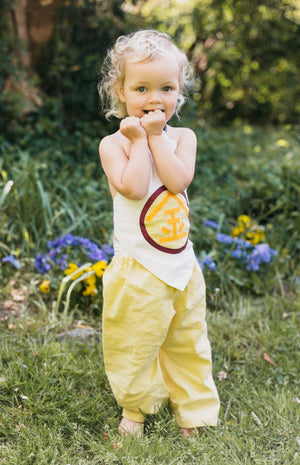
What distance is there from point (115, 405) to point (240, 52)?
599cm

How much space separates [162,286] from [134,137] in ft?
1.62

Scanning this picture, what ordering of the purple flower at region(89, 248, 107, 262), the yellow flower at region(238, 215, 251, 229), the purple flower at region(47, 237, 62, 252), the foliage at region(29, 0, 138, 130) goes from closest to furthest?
the purple flower at region(89, 248, 107, 262), the purple flower at region(47, 237, 62, 252), the yellow flower at region(238, 215, 251, 229), the foliage at region(29, 0, 138, 130)

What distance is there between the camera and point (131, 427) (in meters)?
1.89

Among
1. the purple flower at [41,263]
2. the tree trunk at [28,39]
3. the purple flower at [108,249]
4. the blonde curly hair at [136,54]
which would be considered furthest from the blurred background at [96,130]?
the blonde curly hair at [136,54]

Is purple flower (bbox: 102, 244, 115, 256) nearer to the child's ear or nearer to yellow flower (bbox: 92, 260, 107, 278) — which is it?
yellow flower (bbox: 92, 260, 107, 278)

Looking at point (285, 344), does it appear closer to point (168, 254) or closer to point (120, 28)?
point (168, 254)

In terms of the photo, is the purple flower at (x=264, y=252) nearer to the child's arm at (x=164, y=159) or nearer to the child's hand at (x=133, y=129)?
the child's arm at (x=164, y=159)

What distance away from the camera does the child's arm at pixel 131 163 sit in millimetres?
1553

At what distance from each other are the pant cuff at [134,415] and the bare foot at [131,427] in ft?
0.04

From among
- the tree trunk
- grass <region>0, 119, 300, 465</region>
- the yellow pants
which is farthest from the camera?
the tree trunk

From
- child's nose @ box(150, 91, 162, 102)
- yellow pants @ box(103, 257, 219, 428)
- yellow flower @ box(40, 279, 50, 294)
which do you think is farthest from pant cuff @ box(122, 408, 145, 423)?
child's nose @ box(150, 91, 162, 102)

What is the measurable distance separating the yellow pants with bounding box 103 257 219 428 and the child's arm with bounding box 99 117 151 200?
26 cm

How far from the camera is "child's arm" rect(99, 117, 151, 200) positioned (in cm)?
155

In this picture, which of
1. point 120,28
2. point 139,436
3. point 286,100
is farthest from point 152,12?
point 139,436
